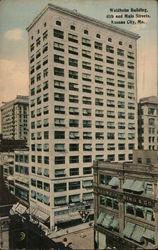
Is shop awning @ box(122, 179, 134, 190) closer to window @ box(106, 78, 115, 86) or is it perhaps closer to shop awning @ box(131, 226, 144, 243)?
shop awning @ box(131, 226, 144, 243)

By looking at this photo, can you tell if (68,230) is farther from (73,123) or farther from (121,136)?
(121,136)

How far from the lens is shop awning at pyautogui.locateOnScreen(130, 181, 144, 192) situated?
26394 mm

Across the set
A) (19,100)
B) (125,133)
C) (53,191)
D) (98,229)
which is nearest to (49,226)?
(53,191)

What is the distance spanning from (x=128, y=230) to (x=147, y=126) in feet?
132

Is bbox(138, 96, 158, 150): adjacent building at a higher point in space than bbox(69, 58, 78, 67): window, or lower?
lower

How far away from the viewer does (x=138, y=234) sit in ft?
86.0

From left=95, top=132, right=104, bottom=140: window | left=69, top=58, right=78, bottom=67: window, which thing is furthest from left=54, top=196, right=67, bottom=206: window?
left=69, top=58, right=78, bottom=67: window

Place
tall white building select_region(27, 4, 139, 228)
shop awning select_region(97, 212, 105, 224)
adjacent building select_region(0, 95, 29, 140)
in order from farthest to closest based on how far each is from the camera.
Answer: adjacent building select_region(0, 95, 29, 140) < tall white building select_region(27, 4, 139, 228) < shop awning select_region(97, 212, 105, 224)

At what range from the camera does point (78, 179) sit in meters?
44.9

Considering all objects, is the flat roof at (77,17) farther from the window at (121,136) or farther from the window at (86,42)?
the window at (121,136)

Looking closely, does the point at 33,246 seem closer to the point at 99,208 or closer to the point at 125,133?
the point at 99,208

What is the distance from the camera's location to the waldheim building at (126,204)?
84.0 ft

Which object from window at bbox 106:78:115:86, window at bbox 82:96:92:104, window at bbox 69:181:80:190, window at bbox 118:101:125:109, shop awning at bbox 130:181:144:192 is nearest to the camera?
shop awning at bbox 130:181:144:192

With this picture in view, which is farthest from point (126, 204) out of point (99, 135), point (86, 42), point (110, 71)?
point (86, 42)
